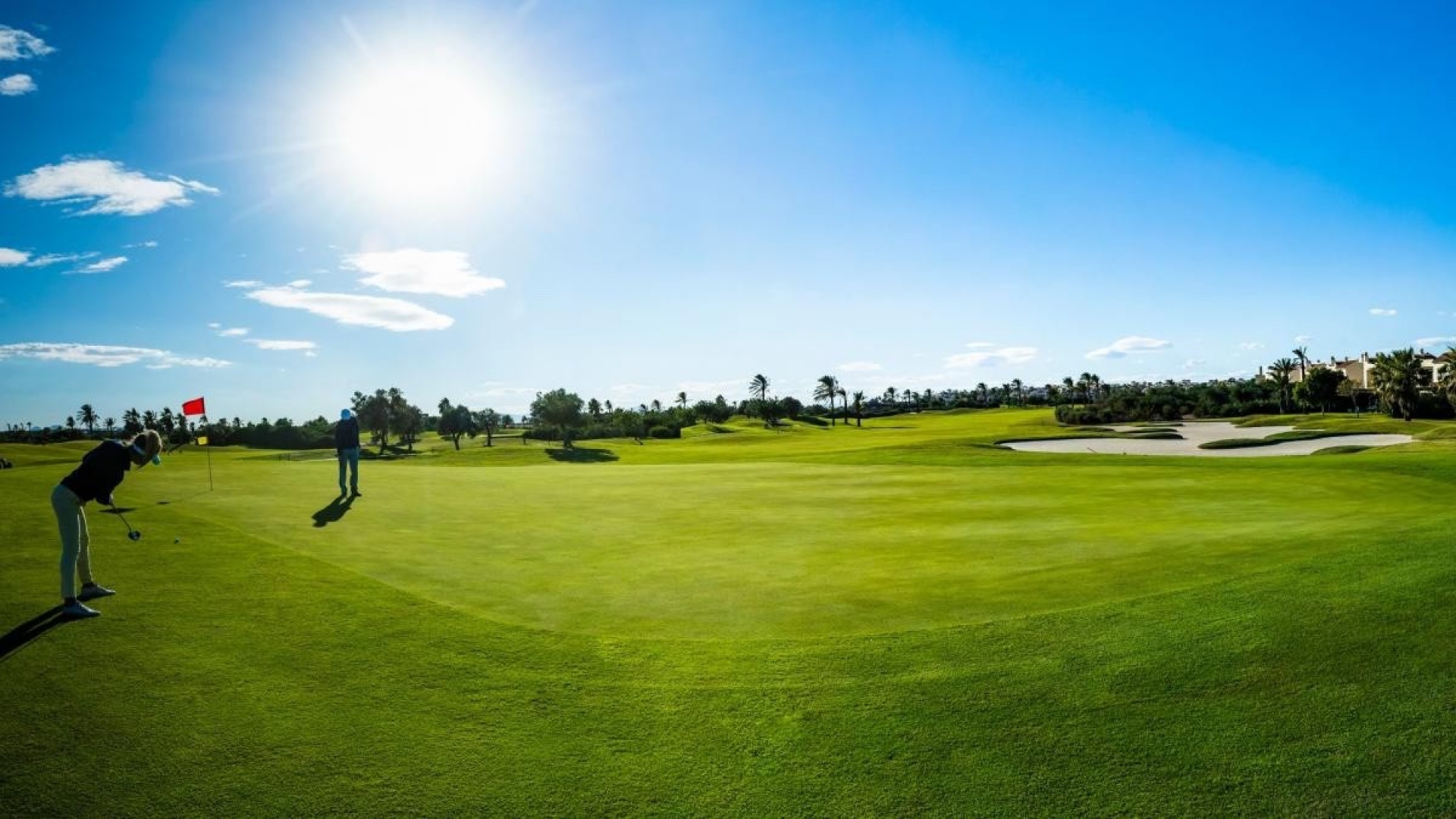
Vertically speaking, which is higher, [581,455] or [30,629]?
[30,629]

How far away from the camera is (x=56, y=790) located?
576 cm

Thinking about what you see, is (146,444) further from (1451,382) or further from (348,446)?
(1451,382)

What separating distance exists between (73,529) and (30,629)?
5.53ft

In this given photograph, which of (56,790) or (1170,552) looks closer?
(56,790)

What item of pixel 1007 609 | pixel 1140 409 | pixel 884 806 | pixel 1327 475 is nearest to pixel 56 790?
pixel 884 806

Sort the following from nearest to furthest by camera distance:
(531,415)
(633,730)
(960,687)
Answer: (633,730)
(960,687)
(531,415)

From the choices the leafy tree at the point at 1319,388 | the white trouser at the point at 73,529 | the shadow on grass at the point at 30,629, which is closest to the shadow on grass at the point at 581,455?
the white trouser at the point at 73,529

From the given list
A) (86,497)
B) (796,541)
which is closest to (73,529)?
(86,497)

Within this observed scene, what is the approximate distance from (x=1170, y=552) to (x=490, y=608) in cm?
1126

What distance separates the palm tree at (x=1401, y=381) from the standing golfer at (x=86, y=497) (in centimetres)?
10919

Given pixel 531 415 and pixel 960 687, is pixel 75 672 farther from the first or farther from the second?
pixel 531 415

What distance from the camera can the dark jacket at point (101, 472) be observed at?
1030 centimetres

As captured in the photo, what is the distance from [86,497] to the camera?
34.1ft

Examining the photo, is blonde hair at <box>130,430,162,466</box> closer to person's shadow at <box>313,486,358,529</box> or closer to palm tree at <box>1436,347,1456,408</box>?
person's shadow at <box>313,486,358,529</box>
